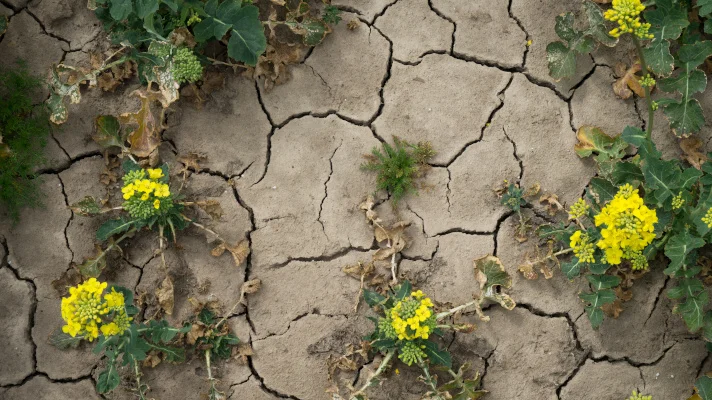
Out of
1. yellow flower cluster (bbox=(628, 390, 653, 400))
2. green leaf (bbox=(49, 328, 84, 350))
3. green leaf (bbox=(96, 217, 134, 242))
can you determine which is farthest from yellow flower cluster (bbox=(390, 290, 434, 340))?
green leaf (bbox=(49, 328, 84, 350))

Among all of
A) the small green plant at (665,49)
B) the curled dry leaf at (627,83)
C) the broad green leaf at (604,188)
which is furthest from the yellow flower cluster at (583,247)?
the curled dry leaf at (627,83)

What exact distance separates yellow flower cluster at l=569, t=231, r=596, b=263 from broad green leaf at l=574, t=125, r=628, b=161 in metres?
0.61

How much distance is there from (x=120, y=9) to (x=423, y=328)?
8.25ft

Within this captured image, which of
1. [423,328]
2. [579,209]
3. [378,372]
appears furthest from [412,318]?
[579,209]

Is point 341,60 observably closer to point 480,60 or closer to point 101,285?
point 480,60

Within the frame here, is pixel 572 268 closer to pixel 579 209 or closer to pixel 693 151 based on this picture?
pixel 579 209

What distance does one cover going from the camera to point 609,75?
14.7 feet

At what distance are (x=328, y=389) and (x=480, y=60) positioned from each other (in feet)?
7.65

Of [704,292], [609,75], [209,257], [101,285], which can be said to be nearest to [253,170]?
[209,257]

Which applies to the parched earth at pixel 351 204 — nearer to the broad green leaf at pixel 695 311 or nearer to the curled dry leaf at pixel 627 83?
the curled dry leaf at pixel 627 83

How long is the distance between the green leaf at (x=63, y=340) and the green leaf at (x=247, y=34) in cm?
201

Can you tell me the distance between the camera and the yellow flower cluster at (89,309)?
367cm

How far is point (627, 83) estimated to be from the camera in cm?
439

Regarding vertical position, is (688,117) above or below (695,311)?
above
